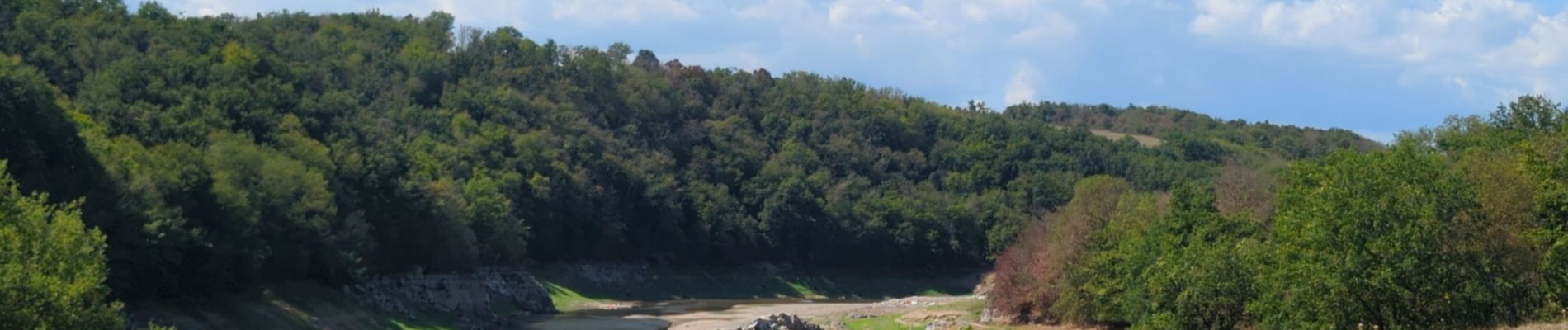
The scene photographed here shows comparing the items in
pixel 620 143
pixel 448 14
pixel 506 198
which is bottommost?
pixel 506 198

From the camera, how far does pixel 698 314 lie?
94750 millimetres

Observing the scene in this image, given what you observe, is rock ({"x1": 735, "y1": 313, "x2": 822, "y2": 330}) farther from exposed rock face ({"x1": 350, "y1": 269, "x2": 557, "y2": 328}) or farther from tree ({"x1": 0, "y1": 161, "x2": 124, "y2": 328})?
tree ({"x1": 0, "y1": 161, "x2": 124, "y2": 328})

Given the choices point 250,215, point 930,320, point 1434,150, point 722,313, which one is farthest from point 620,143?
point 1434,150

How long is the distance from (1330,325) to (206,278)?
37.7 meters

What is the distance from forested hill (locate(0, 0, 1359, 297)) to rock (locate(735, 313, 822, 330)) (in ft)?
63.5

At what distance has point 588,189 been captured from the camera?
128875mm

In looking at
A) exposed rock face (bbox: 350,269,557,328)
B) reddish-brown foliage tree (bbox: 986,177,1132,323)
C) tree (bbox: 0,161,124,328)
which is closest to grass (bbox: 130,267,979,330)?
exposed rock face (bbox: 350,269,557,328)

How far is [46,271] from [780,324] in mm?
38521

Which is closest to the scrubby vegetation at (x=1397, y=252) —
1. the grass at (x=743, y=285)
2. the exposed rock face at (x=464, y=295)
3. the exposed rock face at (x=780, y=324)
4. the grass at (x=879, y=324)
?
the exposed rock face at (x=780, y=324)

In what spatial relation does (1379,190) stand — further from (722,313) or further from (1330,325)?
(722,313)

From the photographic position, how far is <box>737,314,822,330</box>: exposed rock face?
66.1 metres

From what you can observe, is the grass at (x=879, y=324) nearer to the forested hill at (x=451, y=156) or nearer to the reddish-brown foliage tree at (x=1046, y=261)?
the reddish-brown foliage tree at (x=1046, y=261)

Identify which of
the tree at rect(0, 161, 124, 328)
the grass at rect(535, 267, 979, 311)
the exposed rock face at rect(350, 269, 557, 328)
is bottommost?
the tree at rect(0, 161, 124, 328)

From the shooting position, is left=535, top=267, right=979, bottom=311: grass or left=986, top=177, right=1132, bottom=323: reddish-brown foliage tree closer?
left=986, top=177, right=1132, bottom=323: reddish-brown foliage tree
